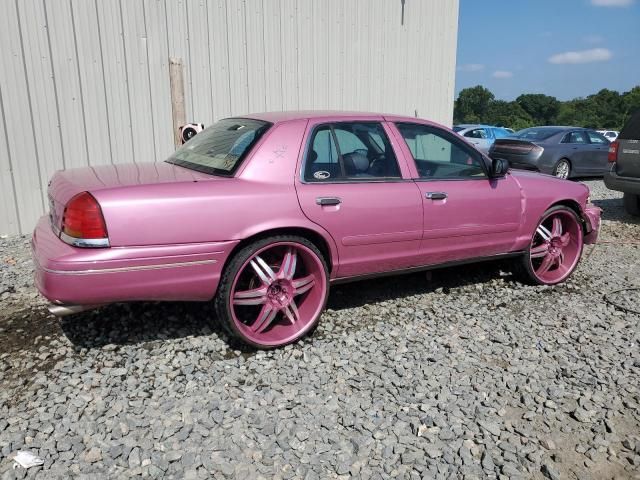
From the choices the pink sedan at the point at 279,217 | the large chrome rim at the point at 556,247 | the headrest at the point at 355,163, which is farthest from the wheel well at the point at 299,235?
the large chrome rim at the point at 556,247

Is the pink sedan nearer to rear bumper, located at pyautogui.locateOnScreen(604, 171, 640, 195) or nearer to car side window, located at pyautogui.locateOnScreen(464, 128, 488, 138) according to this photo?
rear bumper, located at pyautogui.locateOnScreen(604, 171, 640, 195)

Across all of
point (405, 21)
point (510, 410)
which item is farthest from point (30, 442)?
point (405, 21)

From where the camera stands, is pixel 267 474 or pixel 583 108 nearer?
pixel 267 474

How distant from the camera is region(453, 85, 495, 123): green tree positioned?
76.7 meters

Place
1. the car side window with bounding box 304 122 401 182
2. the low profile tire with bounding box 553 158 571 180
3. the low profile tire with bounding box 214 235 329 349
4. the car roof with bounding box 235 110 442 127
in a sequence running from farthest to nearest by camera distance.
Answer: the low profile tire with bounding box 553 158 571 180 → the car roof with bounding box 235 110 442 127 → the car side window with bounding box 304 122 401 182 → the low profile tire with bounding box 214 235 329 349

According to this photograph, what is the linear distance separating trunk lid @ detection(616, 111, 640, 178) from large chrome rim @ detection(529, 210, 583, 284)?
3.63m

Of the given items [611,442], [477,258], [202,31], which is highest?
[202,31]

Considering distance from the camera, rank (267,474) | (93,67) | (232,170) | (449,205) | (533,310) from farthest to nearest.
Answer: (93,67)
(533,310)
(449,205)
(232,170)
(267,474)

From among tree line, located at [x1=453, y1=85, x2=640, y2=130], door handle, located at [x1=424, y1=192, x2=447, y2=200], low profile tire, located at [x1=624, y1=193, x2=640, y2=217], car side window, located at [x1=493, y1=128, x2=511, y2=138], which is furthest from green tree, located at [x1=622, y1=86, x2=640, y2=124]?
door handle, located at [x1=424, y1=192, x2=447, y2=200]

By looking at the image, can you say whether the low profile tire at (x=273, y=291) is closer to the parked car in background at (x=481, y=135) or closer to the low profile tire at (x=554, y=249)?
the low profile tire at (x=554, y=249)

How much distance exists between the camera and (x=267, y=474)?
230 cm

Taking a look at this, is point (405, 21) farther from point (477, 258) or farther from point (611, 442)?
point (611, 442)

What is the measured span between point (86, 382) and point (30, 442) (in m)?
0.52

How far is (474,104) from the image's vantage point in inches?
3095
